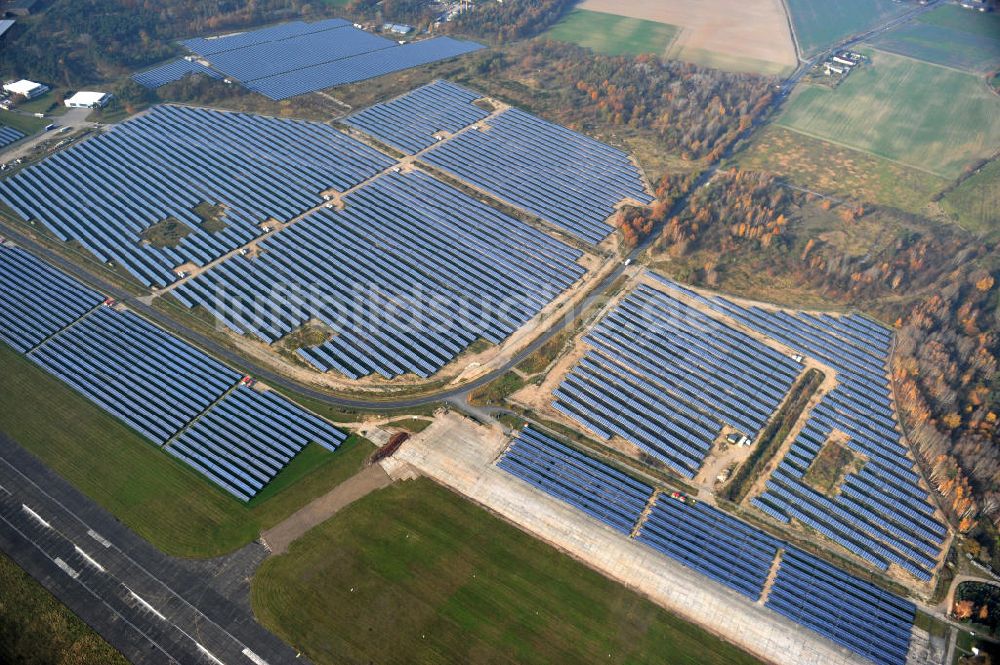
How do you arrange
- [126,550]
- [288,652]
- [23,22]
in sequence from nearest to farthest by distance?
[288,652]
[126,550]
[23,22]

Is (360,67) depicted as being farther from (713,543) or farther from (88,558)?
(713,543)

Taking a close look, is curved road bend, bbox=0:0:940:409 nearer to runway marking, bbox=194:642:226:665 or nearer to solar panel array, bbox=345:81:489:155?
runway marking, bbox=194:642:226:665

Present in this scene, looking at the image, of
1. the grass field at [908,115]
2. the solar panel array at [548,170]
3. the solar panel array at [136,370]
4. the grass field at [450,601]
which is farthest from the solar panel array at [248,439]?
the grass field at [908,115]

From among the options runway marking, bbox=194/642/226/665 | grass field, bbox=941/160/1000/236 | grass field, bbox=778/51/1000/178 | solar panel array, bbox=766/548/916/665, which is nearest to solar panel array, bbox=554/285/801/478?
solar panel array, bbox=766/548/916/665

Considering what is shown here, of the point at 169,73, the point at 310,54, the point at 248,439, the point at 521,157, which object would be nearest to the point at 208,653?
the point at 248,439

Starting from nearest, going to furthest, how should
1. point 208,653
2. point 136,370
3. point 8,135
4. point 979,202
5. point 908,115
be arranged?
point 208,653 → point 136,370 → point 979,202 → point 8,135 → point 908,115

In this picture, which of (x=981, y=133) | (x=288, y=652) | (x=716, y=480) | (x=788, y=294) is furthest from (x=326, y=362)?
(x=981, y=133)

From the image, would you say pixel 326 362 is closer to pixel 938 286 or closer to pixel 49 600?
pixel 49 600

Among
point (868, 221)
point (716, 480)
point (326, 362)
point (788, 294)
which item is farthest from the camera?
point (868, 221)
